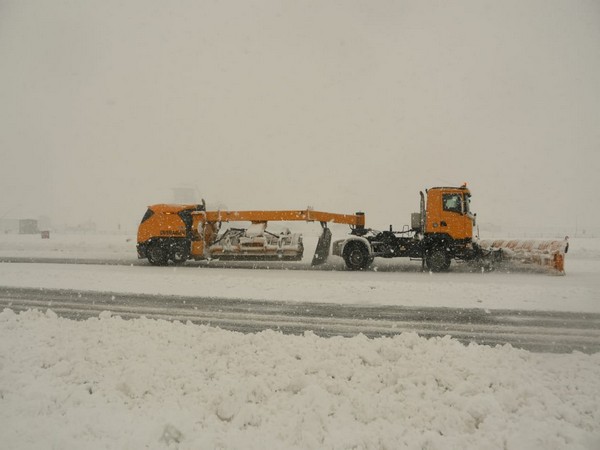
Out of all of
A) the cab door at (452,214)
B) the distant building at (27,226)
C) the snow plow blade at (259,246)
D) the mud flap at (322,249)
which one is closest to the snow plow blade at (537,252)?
the cab door at (452,214)

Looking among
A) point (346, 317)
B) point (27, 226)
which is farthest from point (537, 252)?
point (27, 226)

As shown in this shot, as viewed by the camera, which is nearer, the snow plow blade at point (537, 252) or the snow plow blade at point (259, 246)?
the snow plow blade at point (537, 252)

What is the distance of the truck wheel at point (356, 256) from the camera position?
16422mm

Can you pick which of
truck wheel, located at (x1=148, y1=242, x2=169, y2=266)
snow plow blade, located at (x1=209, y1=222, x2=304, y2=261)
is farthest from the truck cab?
truck wheel, located at (x1=148, y1=242, x2=169, y2=266)

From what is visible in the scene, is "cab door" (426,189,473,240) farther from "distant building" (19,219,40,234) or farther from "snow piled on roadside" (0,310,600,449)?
"distant building" (19,219,40,234)

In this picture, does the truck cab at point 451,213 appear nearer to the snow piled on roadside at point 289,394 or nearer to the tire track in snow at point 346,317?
the tire track in snow at point 346,317

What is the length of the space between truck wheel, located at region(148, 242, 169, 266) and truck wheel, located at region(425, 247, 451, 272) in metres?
11.3

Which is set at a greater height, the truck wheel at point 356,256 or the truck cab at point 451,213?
the truck cab at point 451,213

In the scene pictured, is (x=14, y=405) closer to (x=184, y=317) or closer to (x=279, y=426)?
(x=279, y=426)

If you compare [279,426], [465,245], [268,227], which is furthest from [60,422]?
[465,245]

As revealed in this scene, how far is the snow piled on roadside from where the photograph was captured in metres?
3.67

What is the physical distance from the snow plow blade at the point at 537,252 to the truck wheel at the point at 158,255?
44.7 feet

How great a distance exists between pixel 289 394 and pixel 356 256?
1244 centimetres

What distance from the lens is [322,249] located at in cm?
1788
